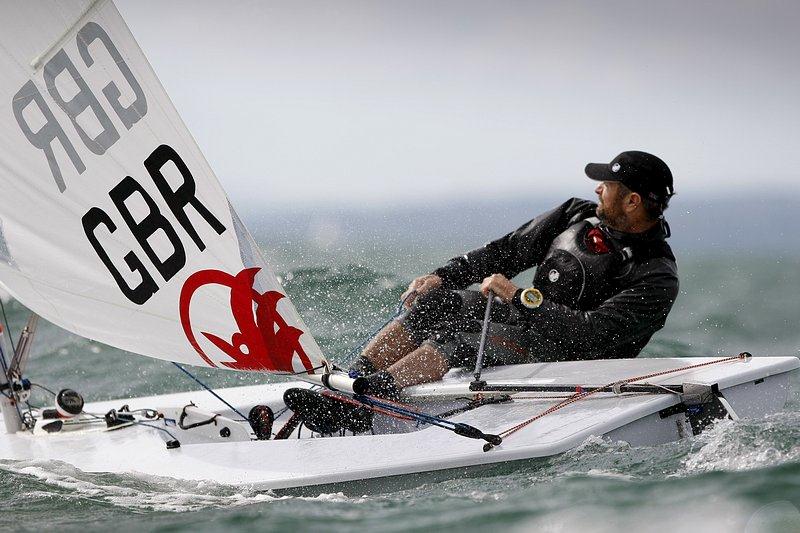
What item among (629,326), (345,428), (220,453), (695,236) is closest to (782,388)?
(629,326)

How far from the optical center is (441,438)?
9.68ft

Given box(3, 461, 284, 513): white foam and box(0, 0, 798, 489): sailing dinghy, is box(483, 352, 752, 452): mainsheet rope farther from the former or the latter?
box(3, 461, 284, 513): white foam

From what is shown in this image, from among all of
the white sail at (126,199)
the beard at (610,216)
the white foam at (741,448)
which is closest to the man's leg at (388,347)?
the white sail at (126,199)

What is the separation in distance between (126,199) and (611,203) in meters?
1.66

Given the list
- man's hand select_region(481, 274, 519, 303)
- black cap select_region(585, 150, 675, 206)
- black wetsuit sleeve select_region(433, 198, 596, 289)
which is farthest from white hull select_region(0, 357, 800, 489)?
black cap select_region(585, 150, 675, 206)

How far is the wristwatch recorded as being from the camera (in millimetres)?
3350

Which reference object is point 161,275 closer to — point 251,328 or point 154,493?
point 251,328

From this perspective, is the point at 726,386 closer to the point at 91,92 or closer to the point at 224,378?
the point at 91,92

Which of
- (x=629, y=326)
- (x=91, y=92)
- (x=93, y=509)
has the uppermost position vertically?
(x=91, y=92)

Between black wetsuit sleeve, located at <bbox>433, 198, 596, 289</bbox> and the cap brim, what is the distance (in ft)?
0.59

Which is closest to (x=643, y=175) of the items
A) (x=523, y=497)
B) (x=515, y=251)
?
(x=515, y=251)

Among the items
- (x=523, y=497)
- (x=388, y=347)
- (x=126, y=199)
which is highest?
(x=126, y=199)

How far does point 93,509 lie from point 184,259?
762 millimetres

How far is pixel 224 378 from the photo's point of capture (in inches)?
218
